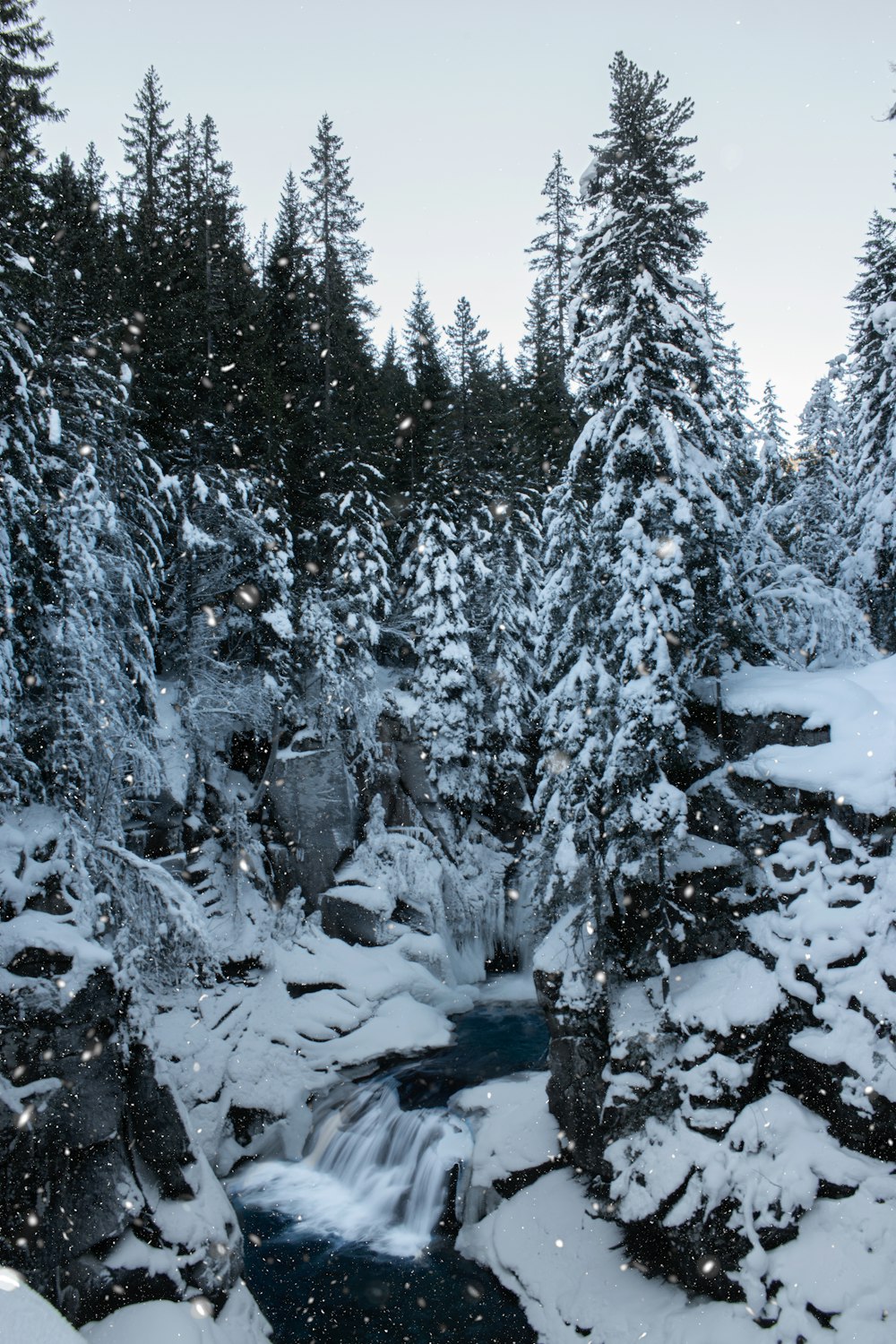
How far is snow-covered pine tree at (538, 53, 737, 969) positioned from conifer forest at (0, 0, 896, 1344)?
0.08 meters

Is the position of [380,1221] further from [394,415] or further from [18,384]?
[394,415]

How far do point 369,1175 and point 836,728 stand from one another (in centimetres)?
1231

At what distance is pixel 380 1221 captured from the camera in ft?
44.4

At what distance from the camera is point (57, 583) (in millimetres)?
12906

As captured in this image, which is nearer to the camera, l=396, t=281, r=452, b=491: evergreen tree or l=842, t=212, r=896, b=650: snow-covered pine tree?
l=842, t=212, r=896, b=650: snow-covered pine tree

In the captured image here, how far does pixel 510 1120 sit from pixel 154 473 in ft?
57.4

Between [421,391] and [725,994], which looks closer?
[725,994]

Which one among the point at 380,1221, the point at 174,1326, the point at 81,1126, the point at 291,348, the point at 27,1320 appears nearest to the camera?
the point at 27,1320

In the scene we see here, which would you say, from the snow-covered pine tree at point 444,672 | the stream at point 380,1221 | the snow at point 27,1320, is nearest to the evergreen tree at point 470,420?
the snow-covered pine tree at point 444,672

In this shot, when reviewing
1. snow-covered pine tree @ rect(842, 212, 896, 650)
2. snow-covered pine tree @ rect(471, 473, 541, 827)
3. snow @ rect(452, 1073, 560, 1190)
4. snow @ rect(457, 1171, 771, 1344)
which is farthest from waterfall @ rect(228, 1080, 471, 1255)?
snow-covered pine tree @ rect(842, 212, 896, 650)

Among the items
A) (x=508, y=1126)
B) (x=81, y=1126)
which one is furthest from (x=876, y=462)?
(x=81, y=1126)

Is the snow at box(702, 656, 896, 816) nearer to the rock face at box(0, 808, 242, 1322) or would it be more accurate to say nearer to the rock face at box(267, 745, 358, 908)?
the rock face at box(0, 808, 242, 1322)

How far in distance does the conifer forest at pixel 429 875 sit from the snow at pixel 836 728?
3.1 inches

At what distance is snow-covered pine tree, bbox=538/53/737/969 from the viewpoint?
12500 millimetres
